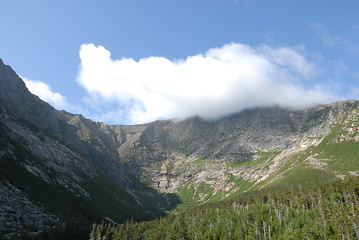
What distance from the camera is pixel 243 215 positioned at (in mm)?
187375

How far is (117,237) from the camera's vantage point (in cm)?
16312

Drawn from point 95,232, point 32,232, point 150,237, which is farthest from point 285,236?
point 32,232

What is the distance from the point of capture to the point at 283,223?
530 ft

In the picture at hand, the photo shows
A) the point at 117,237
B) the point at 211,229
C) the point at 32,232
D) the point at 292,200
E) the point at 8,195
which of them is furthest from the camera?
the point at 292,200

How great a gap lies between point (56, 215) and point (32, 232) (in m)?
45.4

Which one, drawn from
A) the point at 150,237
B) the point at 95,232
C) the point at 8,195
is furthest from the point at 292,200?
the point at 8,195

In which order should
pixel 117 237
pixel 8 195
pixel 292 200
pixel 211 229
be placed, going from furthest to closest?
pixel 292 200
pixel 211 229
pixel 117 237
pixel 8 195

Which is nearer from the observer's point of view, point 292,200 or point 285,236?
point 285,236

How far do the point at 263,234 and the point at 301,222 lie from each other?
22.5 meters

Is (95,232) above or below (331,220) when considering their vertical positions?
below

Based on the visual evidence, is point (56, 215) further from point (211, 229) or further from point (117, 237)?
point (211, 229)

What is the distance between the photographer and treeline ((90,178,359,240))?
5428 inches

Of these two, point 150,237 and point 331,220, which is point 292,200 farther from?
point 150,237

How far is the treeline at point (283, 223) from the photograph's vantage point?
138 metres
